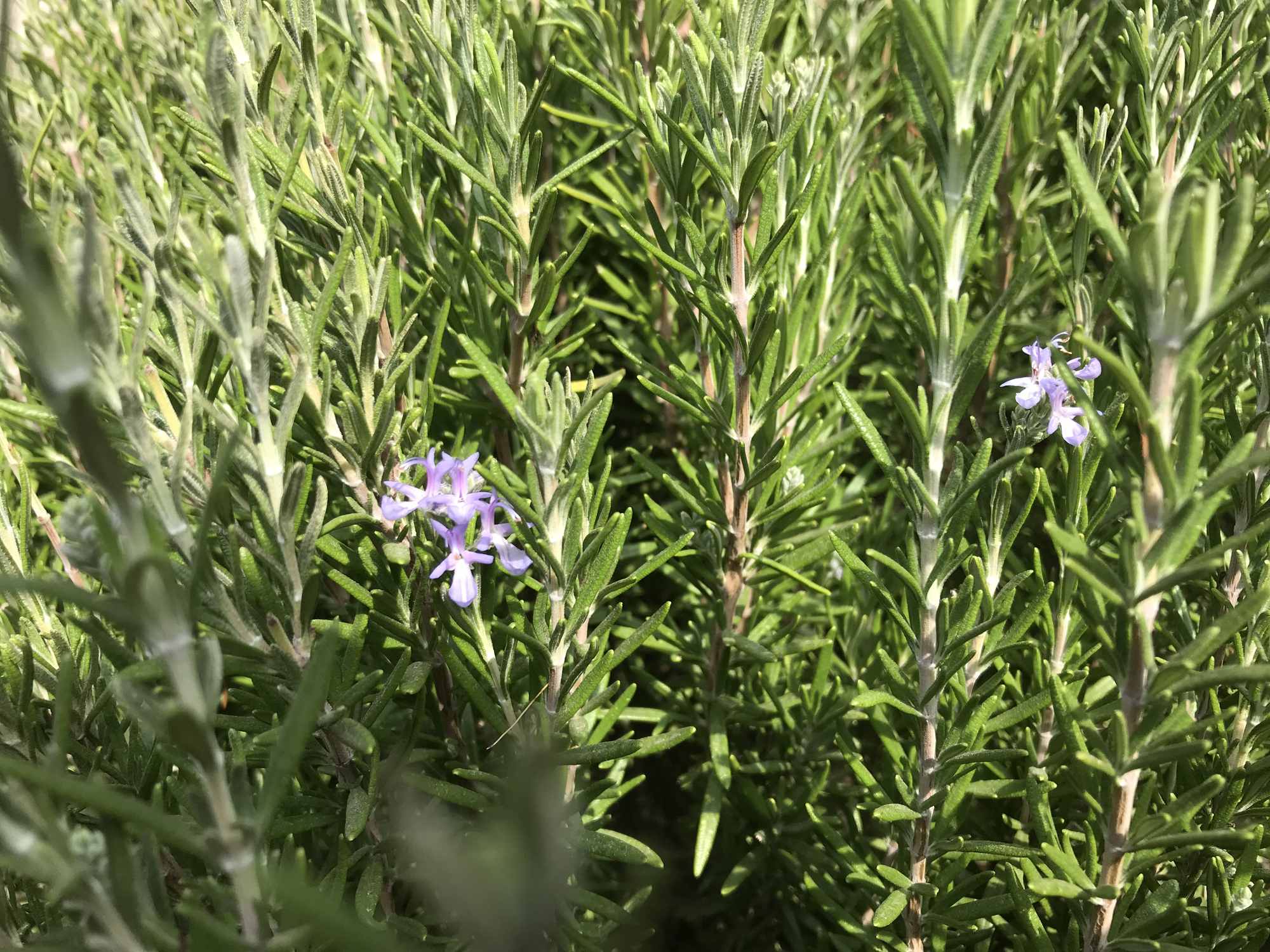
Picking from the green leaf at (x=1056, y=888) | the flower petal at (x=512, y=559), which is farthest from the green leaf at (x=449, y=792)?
the green leaf at (x=1056, y=888)

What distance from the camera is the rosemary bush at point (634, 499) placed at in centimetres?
68

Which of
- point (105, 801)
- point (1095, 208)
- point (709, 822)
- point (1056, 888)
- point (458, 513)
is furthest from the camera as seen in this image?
point (709, 822)

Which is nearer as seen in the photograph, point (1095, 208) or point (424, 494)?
point (1095, 208)

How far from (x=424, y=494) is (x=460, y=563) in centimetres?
9

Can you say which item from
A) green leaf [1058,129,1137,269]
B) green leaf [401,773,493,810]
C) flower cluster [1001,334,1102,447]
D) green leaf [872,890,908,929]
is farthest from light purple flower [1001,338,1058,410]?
green leaf [401,773,493,810]

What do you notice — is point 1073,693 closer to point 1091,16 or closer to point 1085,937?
point 1085,937

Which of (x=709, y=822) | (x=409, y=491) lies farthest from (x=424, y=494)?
(x=709, y=822)

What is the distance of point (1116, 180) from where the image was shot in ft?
4.27

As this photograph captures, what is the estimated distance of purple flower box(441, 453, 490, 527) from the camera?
0.95 m

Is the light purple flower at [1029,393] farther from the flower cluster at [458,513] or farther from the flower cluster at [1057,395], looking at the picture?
the flower cluster at [458,513]

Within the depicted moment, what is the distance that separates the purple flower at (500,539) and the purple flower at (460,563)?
0.02 m

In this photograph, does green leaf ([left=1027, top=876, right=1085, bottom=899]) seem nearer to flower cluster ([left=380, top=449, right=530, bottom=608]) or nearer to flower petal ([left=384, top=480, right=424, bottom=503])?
flower cluster ([left=380, top=449, right=530, bottom=608])

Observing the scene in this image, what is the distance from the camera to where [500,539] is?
3.38 feet

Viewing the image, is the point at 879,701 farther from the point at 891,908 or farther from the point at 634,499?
the point at 634,499
